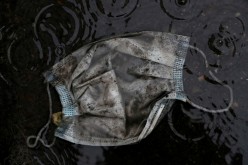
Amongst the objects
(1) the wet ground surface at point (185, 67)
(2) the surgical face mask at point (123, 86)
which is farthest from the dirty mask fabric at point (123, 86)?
(1) the wet ground surface at point (185, 67)

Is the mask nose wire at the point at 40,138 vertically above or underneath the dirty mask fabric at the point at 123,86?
underneath

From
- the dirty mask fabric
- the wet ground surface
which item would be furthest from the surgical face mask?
the wet ground surface

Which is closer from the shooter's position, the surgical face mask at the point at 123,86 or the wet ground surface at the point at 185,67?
the surgical face mask at the point at 123,86

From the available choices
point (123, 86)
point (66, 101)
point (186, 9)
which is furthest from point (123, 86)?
point (186, 9)

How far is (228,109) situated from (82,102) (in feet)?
3.63

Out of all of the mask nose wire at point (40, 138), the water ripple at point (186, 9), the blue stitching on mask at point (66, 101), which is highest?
the water ripple at point (186, 9)

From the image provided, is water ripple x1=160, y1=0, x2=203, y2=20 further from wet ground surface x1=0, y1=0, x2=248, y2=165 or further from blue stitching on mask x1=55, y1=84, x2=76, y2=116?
blue stitching on mask x1=55, y1=84, x2=76, y2=116

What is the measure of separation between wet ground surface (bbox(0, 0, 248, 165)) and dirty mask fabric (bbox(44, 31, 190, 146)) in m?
0.14

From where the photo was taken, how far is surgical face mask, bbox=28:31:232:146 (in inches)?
110

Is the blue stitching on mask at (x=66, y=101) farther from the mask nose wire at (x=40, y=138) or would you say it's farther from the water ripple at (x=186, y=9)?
the water ripple at (x=186, y=9)

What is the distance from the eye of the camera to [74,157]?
9.97 ft

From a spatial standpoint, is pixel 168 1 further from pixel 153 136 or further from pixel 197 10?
pixel 153 136

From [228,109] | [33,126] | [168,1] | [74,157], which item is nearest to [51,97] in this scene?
[33,126]

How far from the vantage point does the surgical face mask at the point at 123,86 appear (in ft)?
9.14
